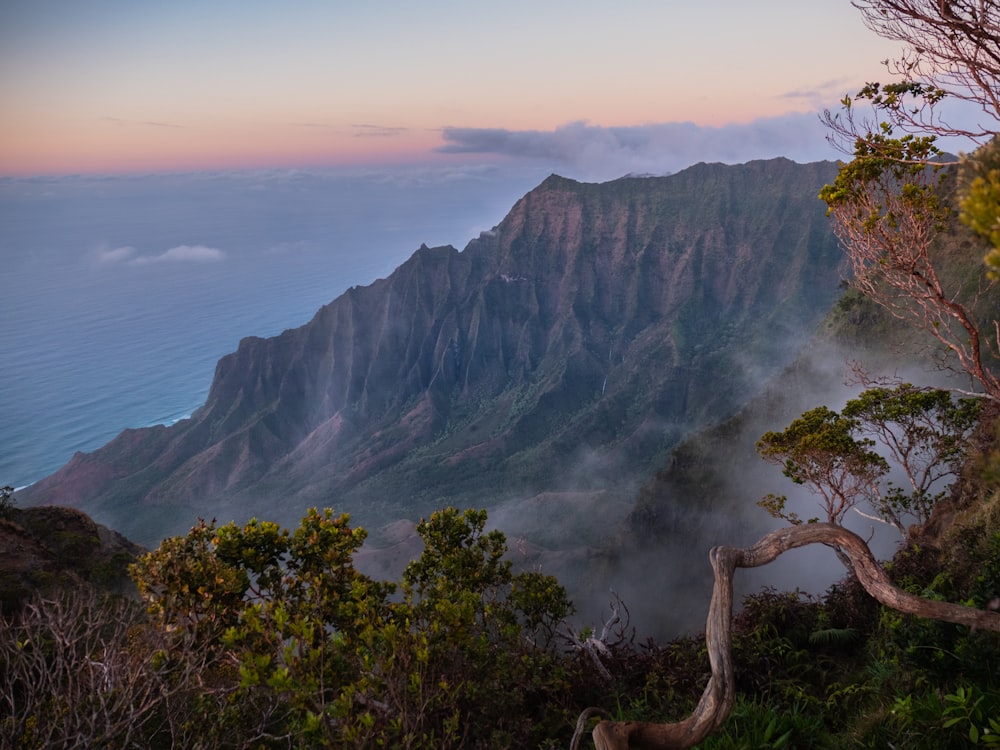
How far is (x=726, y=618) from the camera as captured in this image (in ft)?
22.7

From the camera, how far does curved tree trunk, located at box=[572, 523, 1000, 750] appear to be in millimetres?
6191

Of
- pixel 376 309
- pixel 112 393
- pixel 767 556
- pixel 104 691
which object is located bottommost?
pixel 112 393

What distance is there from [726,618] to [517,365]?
15332 cm

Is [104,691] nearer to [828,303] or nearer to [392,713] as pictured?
[392,713]

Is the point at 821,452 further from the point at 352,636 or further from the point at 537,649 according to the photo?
the point at 352,636

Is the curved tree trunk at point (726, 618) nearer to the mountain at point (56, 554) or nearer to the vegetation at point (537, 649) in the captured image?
the vegetation at point (537, 649)

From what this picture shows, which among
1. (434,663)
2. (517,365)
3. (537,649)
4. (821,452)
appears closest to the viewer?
(434,663)

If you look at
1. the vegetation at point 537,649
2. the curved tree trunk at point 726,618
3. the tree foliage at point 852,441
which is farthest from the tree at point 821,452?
the curved tree trunk at point 726,618

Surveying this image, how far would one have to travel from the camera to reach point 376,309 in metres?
169

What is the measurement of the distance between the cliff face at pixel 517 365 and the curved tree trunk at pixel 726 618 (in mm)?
82395

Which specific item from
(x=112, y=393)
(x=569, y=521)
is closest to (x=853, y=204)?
(x=569, y=521)

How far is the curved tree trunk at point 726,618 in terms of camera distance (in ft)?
20.3

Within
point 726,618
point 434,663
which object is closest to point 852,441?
point 726,618

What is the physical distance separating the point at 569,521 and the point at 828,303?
8037 centimetres
